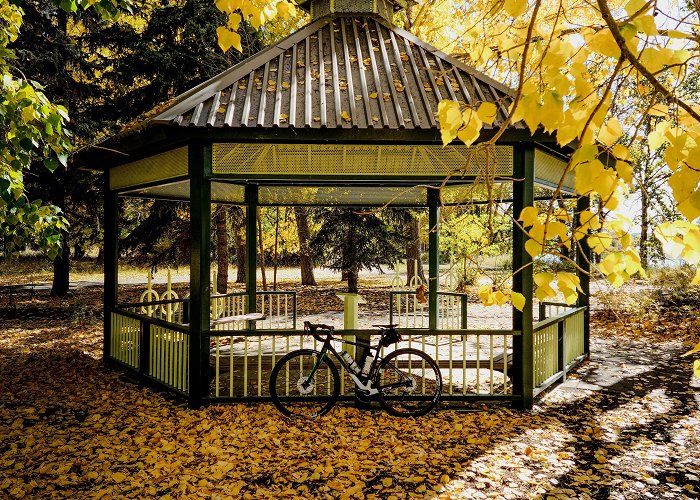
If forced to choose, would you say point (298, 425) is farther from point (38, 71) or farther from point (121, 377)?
point (38, 71)

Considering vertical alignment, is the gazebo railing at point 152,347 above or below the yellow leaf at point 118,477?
above

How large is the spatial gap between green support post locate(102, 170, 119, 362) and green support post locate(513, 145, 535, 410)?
22.3ft

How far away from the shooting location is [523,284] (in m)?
6.57

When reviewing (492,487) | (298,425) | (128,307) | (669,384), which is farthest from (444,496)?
(128,307)

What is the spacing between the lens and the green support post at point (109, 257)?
348 inches

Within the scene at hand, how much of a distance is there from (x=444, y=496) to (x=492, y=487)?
0.52 m

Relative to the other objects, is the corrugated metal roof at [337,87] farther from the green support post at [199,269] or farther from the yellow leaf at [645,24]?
the yellow leaf at [645,24]

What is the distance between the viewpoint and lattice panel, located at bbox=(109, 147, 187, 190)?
22.5 feet

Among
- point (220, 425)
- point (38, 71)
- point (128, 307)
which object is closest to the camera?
point (220, 425)

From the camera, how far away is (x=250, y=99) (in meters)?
6.73

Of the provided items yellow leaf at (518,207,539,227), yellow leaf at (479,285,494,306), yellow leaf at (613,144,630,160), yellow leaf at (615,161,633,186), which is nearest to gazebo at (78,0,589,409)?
yellow leaf at (479,285,494,306)

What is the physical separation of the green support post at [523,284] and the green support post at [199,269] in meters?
4.08

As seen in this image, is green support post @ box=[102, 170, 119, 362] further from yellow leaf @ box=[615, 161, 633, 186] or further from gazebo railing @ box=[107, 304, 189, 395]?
yellow leaf @ box=[615, 161, 633, 186]

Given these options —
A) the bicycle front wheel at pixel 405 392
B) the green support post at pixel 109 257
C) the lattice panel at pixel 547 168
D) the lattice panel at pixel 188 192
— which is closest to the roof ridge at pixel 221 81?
the lattice panel at pixel 188 192
